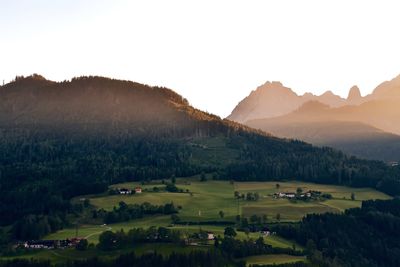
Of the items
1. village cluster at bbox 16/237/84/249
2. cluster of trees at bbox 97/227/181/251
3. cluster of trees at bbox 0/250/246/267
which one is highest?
cluster of trees at bbox 97/227/181/251

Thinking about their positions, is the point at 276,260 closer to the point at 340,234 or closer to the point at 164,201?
the point at 340,234

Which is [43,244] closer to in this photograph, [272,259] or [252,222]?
Answer: [272,259]

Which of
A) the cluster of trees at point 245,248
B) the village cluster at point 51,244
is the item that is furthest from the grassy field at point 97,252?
the cluster of trees at point 245,248

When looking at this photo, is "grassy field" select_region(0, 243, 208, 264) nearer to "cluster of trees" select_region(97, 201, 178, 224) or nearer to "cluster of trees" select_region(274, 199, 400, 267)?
"cluster of trees" select_region(274, 199, 400, 267)

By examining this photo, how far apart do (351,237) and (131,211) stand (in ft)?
193

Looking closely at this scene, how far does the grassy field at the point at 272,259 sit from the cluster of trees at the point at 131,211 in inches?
1808

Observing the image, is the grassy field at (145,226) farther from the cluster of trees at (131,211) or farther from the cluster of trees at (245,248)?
the cluster of trees at (245,248)

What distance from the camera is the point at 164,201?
19588 cm

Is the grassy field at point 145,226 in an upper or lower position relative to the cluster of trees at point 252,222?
lower

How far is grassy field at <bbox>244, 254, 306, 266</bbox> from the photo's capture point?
142 metres

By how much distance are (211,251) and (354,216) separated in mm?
58570

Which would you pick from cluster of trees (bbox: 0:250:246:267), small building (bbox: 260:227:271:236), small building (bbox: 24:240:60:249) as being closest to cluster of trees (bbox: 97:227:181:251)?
cluster of trees (bbox: 0:250:246:267)

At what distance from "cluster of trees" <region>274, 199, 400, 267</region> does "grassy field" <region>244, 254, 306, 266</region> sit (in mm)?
5781

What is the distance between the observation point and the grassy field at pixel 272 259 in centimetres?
14150
